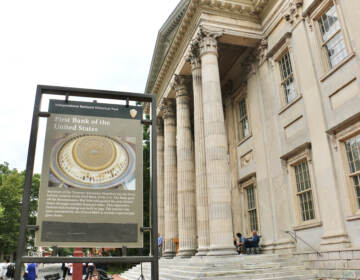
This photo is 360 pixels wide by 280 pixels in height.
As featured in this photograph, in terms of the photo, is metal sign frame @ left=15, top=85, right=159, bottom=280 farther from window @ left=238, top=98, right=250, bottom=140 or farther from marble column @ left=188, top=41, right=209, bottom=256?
window @ left=238, top=98, right=250, bottom=140

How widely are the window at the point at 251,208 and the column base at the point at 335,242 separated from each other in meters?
5.62

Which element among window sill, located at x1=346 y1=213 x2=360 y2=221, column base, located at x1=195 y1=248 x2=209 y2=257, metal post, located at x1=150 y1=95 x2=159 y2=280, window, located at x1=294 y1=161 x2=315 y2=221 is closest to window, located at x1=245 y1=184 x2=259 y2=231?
window, located at x1=294 y1=161 x2=315 y2=221

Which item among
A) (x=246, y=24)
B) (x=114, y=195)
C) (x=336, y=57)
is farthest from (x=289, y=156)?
(x=114, y=195)

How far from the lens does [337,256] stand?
1094 centimetres

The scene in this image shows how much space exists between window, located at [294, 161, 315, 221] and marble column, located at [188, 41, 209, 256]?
171 inches

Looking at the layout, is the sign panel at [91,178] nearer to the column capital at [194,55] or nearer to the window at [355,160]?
the window at [355,160]

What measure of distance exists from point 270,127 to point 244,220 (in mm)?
5615

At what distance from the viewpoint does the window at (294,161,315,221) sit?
13.4 meters

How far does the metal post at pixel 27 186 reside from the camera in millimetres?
3780

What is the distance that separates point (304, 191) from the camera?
13.6m

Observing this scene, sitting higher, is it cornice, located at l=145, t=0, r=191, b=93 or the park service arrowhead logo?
cornice, located at l=145, t=0, r=191, b=93

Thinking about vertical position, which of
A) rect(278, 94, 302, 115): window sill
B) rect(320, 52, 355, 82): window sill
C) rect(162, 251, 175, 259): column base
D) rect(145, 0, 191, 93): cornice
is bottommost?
rect(162, 251, 175, 259): column base

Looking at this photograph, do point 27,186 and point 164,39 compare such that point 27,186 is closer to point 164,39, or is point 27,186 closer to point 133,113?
point 133,113

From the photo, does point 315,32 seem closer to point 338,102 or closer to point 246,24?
point 338,102
